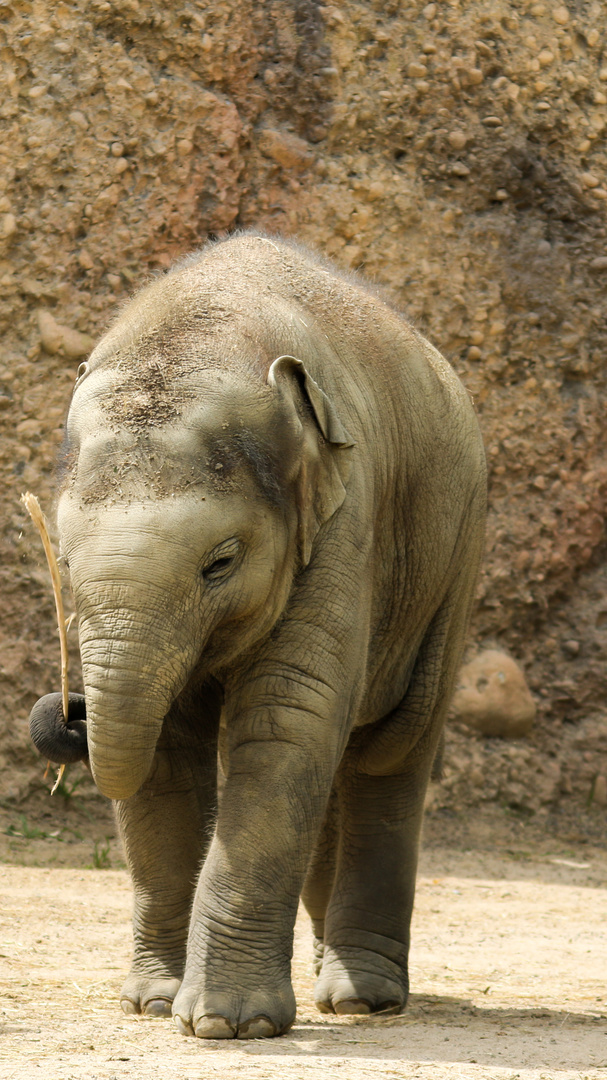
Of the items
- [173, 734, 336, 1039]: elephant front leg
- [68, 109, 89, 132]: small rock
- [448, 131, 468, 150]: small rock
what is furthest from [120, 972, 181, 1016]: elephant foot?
[448, 131, 468, 150]: small rock

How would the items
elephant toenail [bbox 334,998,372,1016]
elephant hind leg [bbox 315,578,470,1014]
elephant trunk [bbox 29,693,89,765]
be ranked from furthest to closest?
elephant hind leg [bbox 315,578,470,1014], elephant toenail [bbox 334,998,372,1016], elephant trunk [bbox 29,693,89,765]

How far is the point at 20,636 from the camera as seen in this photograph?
27.6 ft

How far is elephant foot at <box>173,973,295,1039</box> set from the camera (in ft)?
12.7

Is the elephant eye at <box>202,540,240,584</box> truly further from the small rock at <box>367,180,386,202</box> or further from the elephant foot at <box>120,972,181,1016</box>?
the small rock at <box>367,180,386,202</box>

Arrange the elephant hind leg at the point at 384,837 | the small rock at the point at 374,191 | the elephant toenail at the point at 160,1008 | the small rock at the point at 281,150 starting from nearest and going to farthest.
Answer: the elephant toenail at the point at 160,1008 → the elephant hind leg at the point at 384,837 → the small rock at the point at 281,150 → the small rock at the point at 374,191

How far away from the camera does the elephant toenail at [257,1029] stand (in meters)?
3.90

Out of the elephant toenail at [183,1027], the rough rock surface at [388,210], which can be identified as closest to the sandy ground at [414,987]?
the elephant toenail at [183,1027]

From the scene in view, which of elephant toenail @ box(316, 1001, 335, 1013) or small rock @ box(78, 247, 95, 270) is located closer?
elephant toenail @ box(316, 1001, 335, 1013)

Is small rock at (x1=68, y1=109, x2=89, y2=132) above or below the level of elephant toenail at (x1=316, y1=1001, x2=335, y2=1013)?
above

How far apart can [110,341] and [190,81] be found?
5.14 m

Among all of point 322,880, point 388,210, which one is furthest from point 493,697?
point 322,880

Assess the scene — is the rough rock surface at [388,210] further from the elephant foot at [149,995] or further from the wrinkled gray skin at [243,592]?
the elephant foot at [149,995]

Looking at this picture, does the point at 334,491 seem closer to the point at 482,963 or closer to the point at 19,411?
the point at 482,963

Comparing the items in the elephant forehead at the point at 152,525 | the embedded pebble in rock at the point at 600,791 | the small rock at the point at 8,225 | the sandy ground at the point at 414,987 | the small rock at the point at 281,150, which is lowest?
the embedded pebble in rock at the point at 600,791
